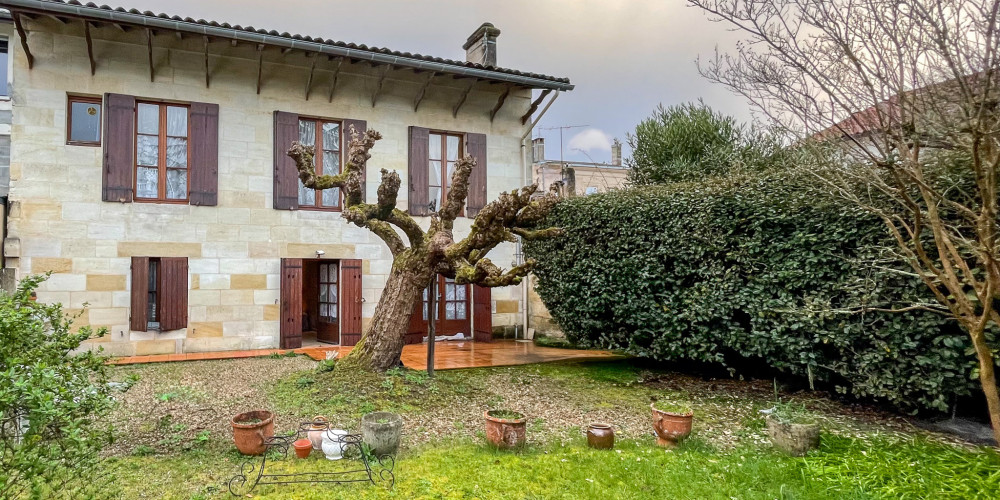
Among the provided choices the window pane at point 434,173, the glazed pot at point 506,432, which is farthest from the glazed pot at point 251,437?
the window pane at point 434,173

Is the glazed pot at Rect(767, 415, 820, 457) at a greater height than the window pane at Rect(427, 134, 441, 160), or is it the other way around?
the window pane at Rect(427, 134, 441, 160)

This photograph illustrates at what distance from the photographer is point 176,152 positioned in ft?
27.7

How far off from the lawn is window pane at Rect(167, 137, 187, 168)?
10.9ft

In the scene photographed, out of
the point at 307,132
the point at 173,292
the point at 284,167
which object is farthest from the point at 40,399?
the point at 307,132

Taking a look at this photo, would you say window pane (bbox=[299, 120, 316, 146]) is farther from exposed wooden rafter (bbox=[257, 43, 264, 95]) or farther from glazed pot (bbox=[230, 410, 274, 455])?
glazed pot (bbox=[230, 410, 274, 455])

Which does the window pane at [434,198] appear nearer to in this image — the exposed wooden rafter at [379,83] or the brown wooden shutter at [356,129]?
the brown wooden shutter at [356,129]

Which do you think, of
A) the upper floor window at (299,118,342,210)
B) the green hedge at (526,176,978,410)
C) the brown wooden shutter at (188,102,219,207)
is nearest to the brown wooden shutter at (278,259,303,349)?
the upper floor window at (299,118,342,210)

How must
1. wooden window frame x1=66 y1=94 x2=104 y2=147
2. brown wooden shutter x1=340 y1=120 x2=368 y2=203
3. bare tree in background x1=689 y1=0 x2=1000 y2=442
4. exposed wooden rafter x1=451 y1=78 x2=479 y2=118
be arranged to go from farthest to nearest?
exposed wooden rafter x1=451 y1=78 x2=479 y2=118 → brown wooden shutter x1=340 y1=120 x2=368 y2=203 → wooden window frame x1=66 y1=94 x2=104 y2=147 → bare tree in background x1=689 y1=0 x2=1000 y2=442

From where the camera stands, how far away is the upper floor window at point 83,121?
7.86 meters

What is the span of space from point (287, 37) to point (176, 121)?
7.13 feet

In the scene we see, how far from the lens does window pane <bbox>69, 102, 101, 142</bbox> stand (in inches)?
310

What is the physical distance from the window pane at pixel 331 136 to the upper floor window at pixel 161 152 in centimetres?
204

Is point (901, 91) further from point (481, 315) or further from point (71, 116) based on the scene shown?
point (71, 116)

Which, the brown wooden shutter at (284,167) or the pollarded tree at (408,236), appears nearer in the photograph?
the pollarded tree at (408,236)
